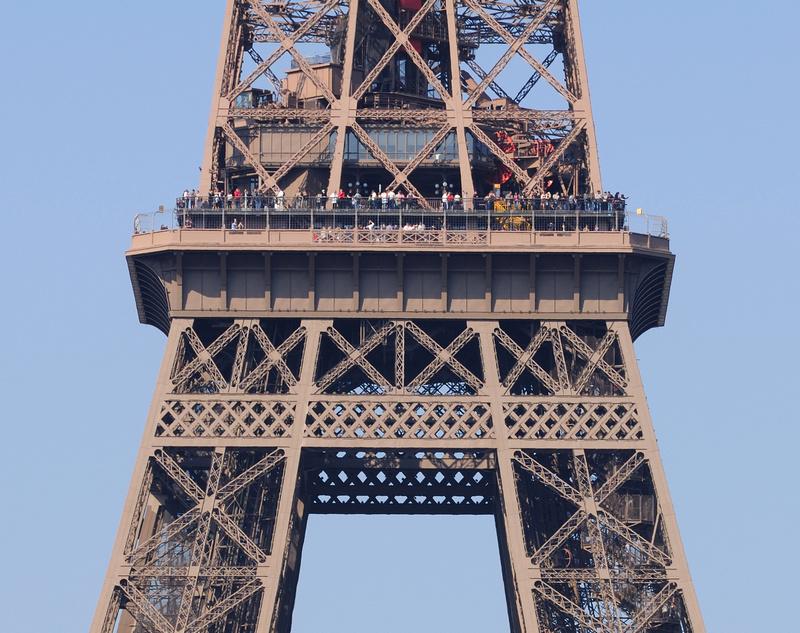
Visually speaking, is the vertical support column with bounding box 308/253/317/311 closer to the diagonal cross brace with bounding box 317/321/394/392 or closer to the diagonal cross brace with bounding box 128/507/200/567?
the diagonal cross brace with bounding box 317/321/394/392

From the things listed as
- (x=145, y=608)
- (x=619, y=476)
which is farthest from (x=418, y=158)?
(x=145, y=608)

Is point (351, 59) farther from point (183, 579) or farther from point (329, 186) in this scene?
point (183, 579)

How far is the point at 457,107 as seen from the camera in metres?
115

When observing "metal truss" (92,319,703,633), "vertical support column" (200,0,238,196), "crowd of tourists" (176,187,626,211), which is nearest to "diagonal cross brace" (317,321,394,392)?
"metal truss" (92,319,703,633)

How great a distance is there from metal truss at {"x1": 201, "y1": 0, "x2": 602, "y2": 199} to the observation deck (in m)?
2.10

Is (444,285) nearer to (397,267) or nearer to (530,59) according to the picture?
(397,267)

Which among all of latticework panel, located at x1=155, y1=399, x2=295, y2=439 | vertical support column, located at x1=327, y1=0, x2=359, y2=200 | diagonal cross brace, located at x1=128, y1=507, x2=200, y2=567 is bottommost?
diagonal cross brace, located at x1=128, y1=507, x2=200, y2=567

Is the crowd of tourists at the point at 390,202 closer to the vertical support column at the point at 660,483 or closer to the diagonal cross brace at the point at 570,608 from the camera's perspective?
the vertical support column at the point at 660,483

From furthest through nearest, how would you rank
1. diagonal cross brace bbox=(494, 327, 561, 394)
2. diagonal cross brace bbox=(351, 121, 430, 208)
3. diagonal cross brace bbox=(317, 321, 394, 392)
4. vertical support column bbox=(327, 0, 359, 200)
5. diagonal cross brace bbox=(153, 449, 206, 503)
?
1. vertical support column bbox=(327, 0, 359, 200)
2. diagonal cross brace bbox=(351, 121, 430, 208)
3. diagonal cross brace bbox=(494, 327, 561, 394)
4. diagonal cross brace bbox=(317, 321, 394, 392)
5. diagonal cross brace bbox=(153, 449, 206, 503)

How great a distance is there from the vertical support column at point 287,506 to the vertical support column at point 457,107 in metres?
6.56

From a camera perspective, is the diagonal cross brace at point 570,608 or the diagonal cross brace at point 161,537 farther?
the diagonal cross brace at point 161,537

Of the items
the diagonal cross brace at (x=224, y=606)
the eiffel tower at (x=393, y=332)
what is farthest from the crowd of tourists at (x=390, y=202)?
the diagonal cross brace at (x=224, y=606)

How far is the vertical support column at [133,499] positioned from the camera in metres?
107

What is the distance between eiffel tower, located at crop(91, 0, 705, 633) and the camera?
10862 centimetres
